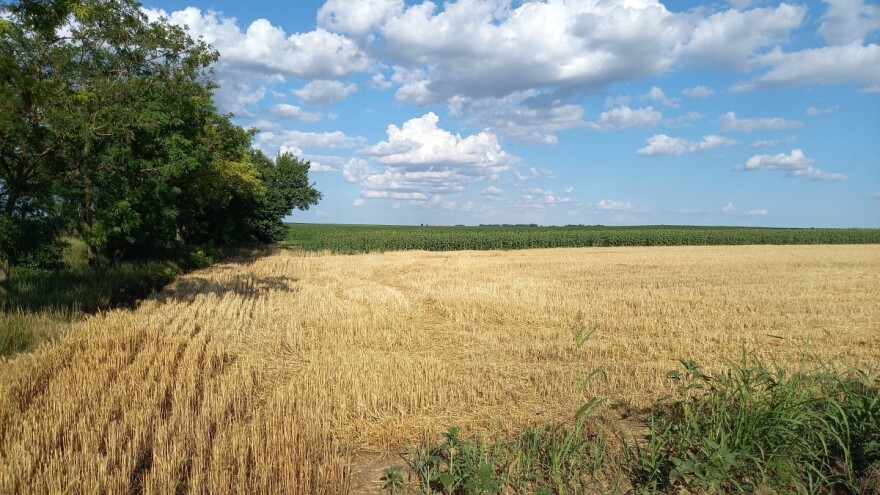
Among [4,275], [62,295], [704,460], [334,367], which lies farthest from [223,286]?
[704,460]

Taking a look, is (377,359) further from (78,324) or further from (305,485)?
(78,324)

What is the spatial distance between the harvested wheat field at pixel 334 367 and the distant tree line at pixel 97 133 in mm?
3679

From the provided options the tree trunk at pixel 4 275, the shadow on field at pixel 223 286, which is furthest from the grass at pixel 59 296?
the shadow on field at pixel 223 286

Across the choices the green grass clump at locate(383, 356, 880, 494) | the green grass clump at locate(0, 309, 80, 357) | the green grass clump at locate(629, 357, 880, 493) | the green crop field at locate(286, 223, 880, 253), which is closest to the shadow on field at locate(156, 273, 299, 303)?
the green grass clump at locate(0, 309, 80, 357)

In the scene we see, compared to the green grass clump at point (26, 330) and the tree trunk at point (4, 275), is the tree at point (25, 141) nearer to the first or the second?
the tree trunk at point (4, 275)

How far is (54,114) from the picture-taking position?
13.1m

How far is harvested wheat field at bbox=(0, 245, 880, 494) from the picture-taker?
5.01 metres

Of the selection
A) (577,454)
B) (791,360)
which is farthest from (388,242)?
(577,454)

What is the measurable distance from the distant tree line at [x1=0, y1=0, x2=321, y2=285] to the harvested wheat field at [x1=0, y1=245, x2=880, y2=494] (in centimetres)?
368

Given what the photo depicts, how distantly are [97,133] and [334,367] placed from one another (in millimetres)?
12980

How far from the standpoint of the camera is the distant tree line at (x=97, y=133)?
40.1 feet

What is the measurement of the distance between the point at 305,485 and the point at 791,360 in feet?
28.1

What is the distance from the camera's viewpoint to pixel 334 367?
8477mm

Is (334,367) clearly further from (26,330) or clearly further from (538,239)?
(538,239)
